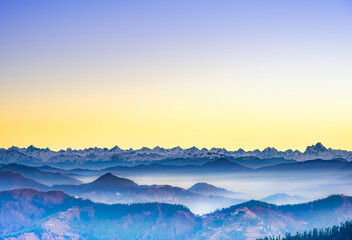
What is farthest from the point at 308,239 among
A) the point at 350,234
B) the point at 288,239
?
the point at 350,234

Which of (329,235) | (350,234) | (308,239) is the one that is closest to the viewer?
(350,234)

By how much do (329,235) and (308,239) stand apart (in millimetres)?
15253

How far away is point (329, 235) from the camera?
6220 inches

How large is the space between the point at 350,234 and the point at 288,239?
4567 centimetres

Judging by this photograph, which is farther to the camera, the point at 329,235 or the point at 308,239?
the point at 308,239

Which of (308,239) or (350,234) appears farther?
(308,239)

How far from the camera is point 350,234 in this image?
134375 millimetres

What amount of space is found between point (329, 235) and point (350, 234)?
24174 millimetres

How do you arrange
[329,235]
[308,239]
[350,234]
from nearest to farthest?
[350,234]
[329,235]
[308,239]

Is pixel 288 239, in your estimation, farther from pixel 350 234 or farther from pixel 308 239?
pixel 350 234

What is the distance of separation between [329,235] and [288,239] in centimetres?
2236

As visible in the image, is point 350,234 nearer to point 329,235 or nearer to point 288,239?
point 329,235

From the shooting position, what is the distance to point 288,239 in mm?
178500

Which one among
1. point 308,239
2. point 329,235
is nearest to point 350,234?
point 329,235
